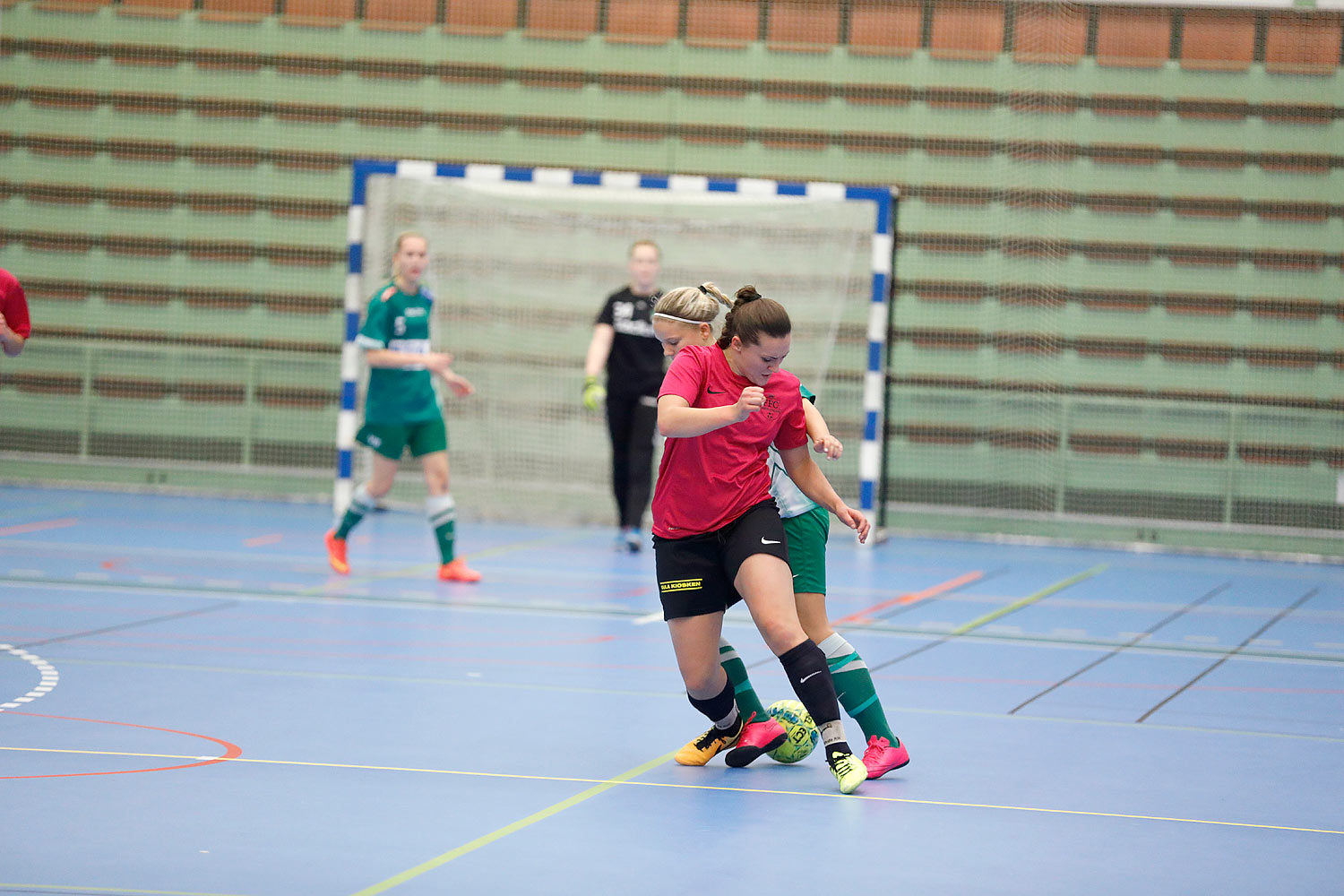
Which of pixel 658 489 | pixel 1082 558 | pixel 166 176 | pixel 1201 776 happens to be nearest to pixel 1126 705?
pixel 1201 776

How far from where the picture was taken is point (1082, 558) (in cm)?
1131

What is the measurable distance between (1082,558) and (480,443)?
4692 millimetres

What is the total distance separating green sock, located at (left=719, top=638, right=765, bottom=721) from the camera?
4793 millimetres

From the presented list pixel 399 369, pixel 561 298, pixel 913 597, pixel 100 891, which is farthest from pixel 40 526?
pixel 100 891

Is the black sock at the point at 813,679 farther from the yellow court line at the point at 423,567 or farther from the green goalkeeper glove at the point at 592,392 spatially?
the green goalkeeper glove at the point at 592,392

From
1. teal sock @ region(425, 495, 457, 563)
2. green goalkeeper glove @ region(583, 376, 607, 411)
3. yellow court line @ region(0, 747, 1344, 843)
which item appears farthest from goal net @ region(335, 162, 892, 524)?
yellow court line @ region(0, 747, 1344, 843)

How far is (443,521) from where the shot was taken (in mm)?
8430

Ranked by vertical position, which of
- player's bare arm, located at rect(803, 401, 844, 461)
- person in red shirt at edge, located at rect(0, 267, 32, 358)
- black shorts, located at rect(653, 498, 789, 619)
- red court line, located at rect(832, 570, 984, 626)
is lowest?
red court line, located at rect(832, 570, 984, 626)

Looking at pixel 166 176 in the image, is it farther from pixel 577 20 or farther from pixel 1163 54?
pixel 1163 54

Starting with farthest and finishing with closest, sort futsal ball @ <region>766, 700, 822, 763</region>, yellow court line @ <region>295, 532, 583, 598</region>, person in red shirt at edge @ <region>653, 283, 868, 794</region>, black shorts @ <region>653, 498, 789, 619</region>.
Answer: yellow court line @ <region>295, 532, 583, 598</region> < futsal ball @ <region>766, 700, 822, 763</region> < black shorts @ <region>653, 498, 789, 619</region> < person in red shirt at edge @ <region>653, 283, 868, 794</region>

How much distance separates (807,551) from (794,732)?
1.84 feet

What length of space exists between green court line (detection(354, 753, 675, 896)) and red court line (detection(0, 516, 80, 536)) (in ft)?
21.4

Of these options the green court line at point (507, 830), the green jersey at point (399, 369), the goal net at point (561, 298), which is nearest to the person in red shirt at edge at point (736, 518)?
the green court line at point (507, 830)

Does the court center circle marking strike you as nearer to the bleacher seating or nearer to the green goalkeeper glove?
the green goalkeeper glove
